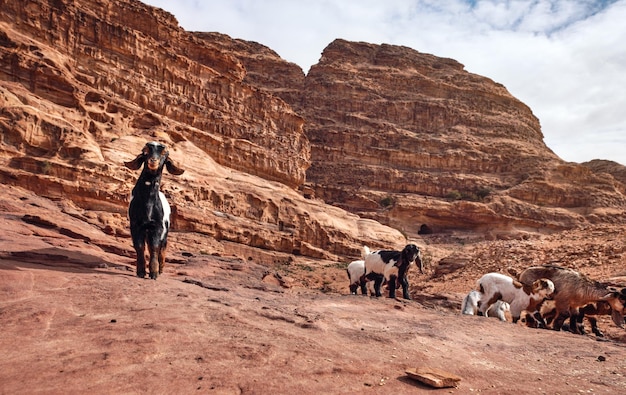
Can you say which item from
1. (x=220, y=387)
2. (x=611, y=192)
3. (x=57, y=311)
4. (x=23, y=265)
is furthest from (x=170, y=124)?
(x=611, y=192)

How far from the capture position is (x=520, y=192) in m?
58.6

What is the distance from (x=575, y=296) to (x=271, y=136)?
106 feet

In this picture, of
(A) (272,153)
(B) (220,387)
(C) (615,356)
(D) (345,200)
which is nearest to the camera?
(B) (220,387)

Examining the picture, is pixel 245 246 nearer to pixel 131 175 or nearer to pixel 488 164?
pixel 131 175

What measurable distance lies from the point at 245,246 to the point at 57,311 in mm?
20199

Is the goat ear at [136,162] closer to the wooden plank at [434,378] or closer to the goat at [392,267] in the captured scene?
the wooden plank at [434,378]

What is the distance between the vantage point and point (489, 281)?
1162 centimetres

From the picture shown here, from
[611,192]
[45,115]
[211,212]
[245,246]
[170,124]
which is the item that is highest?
[611,192]

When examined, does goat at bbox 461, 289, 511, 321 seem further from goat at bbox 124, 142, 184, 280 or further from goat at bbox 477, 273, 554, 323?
goat at bbox 124, 142, 184, 280

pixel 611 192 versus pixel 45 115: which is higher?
pixel 611 192

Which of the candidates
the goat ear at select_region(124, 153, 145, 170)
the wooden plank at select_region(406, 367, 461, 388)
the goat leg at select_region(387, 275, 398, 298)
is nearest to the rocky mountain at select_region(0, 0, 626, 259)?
the goat ear at select_region(124, 153, 145, 170)

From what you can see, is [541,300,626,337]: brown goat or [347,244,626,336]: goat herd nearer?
[347,244,626,336]: goat herd

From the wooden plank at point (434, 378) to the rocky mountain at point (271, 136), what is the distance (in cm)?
1399

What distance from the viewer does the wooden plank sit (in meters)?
3.72
